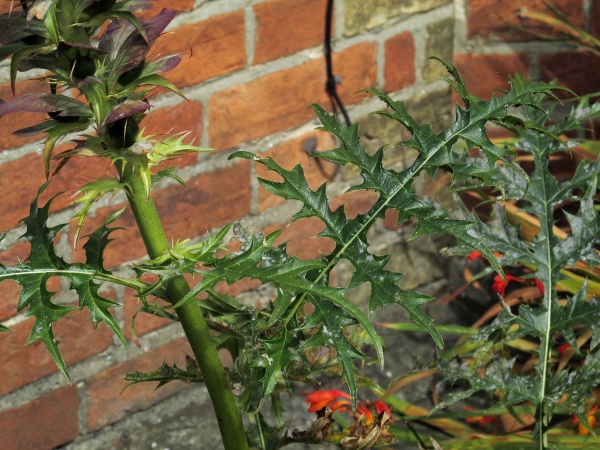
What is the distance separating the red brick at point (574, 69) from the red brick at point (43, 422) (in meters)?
0.98

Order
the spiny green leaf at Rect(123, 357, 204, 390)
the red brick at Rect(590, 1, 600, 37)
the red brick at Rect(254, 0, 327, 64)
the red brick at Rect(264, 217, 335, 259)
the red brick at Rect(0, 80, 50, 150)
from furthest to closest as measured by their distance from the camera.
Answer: the red brick at Rect(590, 1, 600, 37) → the red brick at Rect(264, 217, 335, 259) → the red brick at Rect(254, 0, 327, 64) → the red brick at Rect(0, 80, 50, 150) → the spiny green leaf at Rect(123, 357, 204, 390)

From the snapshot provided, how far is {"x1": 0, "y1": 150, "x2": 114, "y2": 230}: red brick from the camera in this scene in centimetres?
110

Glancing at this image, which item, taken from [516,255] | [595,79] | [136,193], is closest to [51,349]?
[136,193]

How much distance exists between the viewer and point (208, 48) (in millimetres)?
1214

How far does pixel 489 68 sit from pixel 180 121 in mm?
643

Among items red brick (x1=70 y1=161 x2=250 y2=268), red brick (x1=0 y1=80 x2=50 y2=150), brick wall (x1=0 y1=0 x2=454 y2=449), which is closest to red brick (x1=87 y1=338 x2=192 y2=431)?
brick wall (x1=0 y1=0 x2=454 y2=449)

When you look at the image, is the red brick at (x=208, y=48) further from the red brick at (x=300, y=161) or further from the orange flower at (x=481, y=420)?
the orange flower at (x=481, y=420)

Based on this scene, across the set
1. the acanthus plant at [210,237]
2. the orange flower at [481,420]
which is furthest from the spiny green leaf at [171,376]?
the orange flower at [481,420]

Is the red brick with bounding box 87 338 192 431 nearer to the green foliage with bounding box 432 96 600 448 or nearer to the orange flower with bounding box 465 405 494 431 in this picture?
the orange flower with bounding box 465 405 494 431

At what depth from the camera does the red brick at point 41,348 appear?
117 centimetres

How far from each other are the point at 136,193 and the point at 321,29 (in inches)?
32.3

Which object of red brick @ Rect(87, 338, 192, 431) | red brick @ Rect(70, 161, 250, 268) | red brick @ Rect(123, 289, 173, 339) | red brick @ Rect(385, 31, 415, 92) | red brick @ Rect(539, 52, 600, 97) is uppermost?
red brick @ Rect(385, 31, 415, 92)

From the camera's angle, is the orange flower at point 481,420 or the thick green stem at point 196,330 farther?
the orange flower at point 481,420

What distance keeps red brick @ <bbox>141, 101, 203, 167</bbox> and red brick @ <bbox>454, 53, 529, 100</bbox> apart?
581 mm
